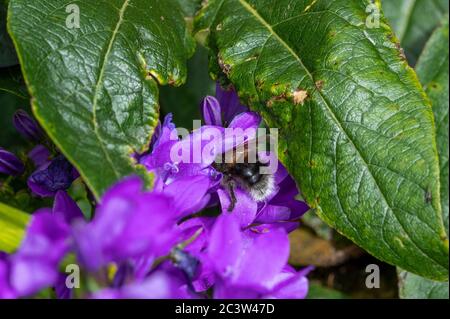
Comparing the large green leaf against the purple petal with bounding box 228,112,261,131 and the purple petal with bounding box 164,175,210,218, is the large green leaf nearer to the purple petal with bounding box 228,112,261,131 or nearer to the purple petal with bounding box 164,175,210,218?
the purple petal with bounding box 228,112,261,131

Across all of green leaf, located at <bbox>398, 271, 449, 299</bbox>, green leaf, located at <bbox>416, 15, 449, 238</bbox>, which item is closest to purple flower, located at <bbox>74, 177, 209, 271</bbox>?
green leaf, located at <bbox>398, 271, 449, 299</bbox>

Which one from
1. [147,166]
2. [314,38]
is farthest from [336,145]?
[147,166]

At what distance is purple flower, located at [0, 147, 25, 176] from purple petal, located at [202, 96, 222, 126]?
0.42 metres

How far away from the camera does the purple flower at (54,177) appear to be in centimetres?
151

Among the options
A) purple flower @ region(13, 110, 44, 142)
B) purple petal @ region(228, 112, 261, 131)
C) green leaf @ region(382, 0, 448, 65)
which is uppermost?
purple petal @ region(228, 112, 261, 131)

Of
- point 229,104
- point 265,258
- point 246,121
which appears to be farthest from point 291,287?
point 229,104

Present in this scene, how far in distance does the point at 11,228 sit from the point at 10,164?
0.50 m

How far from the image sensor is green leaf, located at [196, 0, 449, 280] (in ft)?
4.60

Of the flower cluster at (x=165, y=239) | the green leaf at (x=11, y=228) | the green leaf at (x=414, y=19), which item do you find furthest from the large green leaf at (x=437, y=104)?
the green leaf at (x=11, y=228)

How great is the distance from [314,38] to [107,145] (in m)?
0.55

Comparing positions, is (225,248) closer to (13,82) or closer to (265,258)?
(265,258)

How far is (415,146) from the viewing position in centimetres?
143
